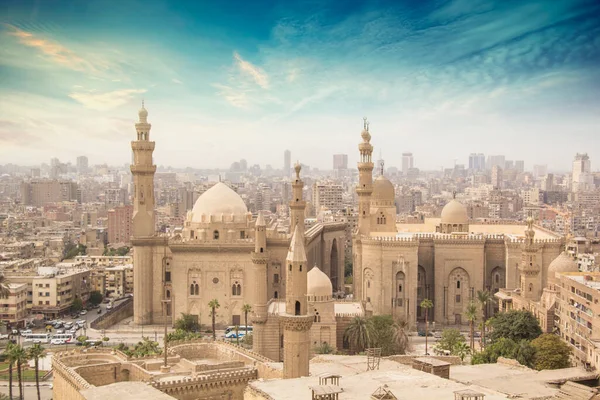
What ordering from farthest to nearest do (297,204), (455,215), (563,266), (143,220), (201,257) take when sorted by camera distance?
(143,220) → (455,215) → (201,257) → (297,204) → (563,266)

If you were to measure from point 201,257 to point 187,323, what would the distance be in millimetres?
2973

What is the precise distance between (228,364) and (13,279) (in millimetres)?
20788

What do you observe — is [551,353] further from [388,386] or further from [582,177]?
[582,177]

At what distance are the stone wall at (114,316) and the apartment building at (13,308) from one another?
4.22m

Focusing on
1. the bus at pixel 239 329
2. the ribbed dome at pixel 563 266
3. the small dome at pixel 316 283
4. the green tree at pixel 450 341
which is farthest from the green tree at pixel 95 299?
the ribbed dome at pixel 563 266

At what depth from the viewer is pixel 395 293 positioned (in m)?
34.6

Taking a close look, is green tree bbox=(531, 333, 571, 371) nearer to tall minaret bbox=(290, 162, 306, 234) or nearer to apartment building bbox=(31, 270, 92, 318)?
tall minaret bbox=(290, 162, 306, 234)

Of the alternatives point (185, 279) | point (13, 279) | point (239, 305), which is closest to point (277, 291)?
point (239, 305)

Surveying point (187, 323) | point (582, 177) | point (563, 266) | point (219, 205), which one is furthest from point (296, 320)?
point (582, 177)

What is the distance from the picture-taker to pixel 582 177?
116m

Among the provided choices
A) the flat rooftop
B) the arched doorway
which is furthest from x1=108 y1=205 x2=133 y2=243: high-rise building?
the flat rooftop

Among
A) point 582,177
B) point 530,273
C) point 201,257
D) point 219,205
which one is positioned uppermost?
point 582,177

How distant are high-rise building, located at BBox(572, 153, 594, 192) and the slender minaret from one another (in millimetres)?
77407

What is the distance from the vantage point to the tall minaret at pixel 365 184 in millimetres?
36344
